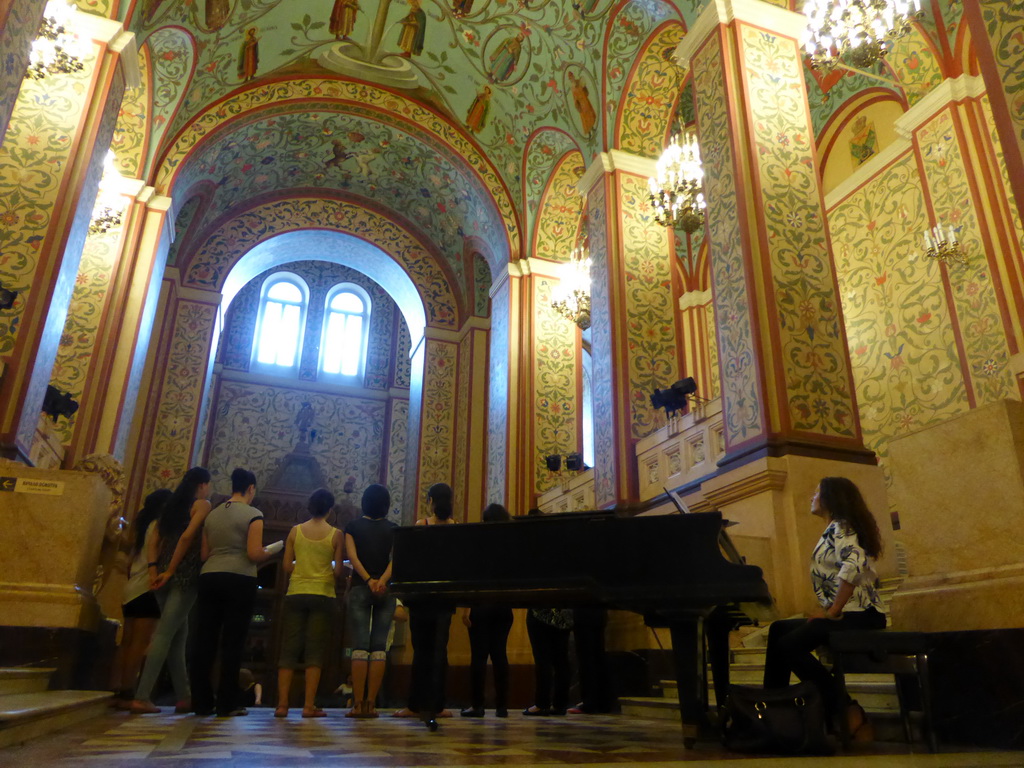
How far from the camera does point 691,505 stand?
645cm

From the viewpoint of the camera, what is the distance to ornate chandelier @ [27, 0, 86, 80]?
607 cm

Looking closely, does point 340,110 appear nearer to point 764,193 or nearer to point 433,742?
point 764,193

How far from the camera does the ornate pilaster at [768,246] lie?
5684 millimetres

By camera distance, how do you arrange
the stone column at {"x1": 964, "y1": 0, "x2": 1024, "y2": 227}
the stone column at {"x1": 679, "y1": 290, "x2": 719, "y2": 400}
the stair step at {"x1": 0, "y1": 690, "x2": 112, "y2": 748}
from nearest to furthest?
the stair step at {"x1": 0, "y1": 690, "x2": 112, "y2": 748} → the stone column at {"x1": 964, "y1": 0, "x2": 1024, "y2": 227} → the stone column at {"x1": 679, "y1": 290, "x2": 719, "y2": 400}

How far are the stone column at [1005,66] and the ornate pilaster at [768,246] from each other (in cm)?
247

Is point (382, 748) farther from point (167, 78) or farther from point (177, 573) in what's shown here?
point (167, 78)

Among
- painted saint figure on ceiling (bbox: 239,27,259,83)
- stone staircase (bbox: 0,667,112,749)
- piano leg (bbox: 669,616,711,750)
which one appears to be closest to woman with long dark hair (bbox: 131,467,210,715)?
stone staircase (bbox: 0,667,112,749)

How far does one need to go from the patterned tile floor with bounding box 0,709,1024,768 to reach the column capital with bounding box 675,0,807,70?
19.5ft

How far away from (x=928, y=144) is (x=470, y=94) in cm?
623

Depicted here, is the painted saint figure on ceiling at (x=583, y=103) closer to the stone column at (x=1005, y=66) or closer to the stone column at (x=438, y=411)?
the stone column at (x=438, y=411)

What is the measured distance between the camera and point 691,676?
288cm

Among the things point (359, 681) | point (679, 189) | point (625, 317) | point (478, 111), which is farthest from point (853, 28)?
point (359, 681)

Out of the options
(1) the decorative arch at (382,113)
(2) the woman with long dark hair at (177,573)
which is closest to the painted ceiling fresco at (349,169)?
(1) the decorative arch at (382,113)

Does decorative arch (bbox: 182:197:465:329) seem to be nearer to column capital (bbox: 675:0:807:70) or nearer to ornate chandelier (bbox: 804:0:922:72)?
column capital (bbox: 675:0:807:70)
